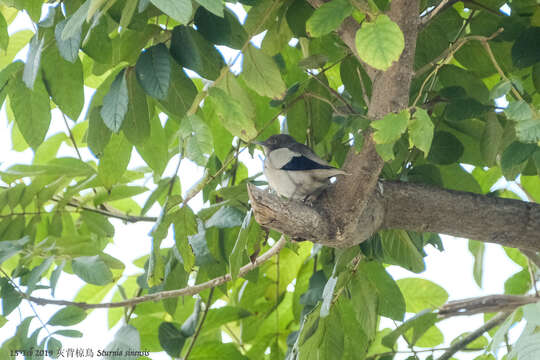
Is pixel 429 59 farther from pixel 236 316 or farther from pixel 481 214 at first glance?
pixel 236 316

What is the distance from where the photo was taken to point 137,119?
2.70 m

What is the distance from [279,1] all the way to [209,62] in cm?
39

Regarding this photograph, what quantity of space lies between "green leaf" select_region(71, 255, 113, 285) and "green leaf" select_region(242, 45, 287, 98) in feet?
3.20

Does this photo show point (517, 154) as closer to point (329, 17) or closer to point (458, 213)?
point (458, 213)

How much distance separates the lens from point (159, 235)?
2.55m

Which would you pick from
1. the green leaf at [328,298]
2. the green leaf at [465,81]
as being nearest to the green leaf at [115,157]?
the green leaf at [328,298]

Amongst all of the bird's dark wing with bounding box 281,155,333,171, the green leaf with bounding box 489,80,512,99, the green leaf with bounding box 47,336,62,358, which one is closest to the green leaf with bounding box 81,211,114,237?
the green leaf with bounding box 47,336,62,358

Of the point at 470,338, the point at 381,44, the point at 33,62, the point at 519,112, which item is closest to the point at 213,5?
the point at 381,44

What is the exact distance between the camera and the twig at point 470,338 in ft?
10.4

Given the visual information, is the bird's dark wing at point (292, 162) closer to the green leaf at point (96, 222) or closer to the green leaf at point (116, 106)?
the green leaf at point (116, 106)

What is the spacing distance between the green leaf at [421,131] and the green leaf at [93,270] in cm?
139

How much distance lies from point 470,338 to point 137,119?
77.6 inches

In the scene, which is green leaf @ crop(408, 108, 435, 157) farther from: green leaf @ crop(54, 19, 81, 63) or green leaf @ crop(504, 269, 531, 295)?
green leaf @ crop(504, 269, 531, 295)

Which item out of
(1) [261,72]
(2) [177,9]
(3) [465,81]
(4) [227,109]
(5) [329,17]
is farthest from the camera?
(3) [465,81]
